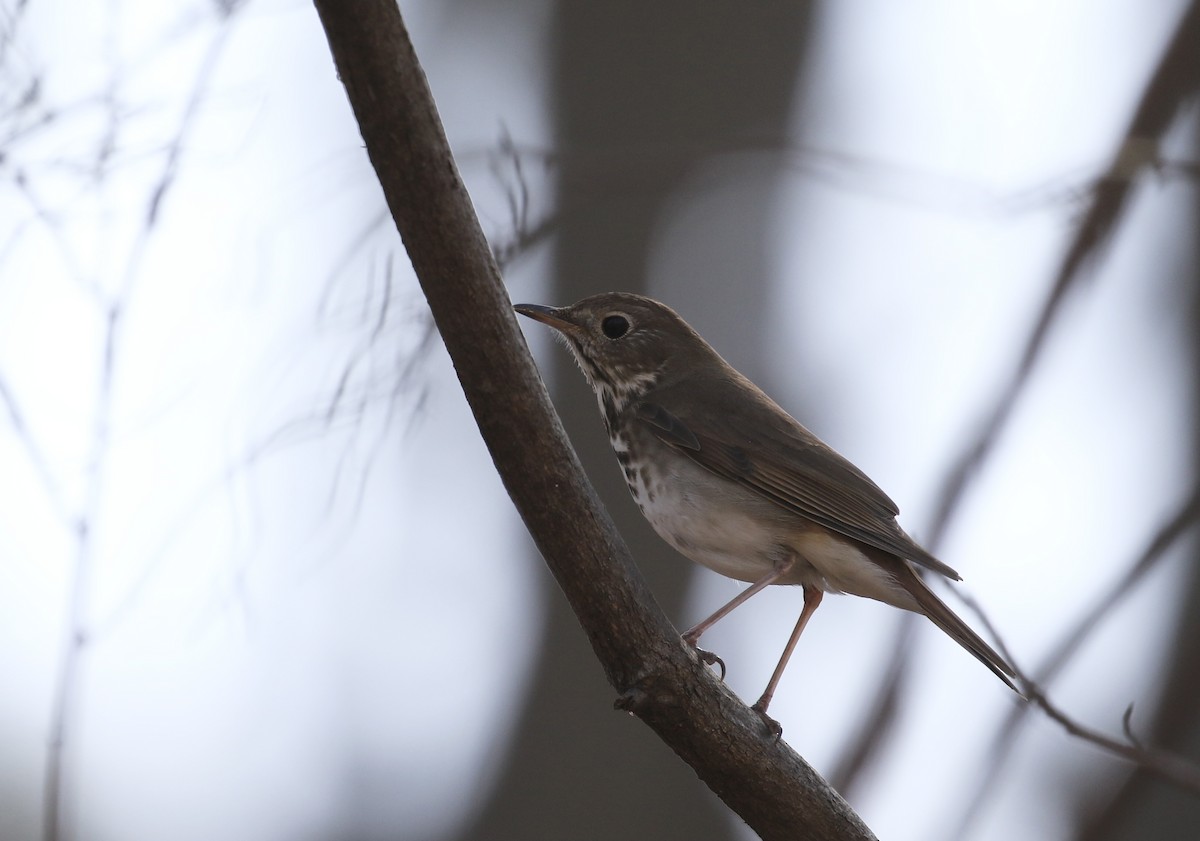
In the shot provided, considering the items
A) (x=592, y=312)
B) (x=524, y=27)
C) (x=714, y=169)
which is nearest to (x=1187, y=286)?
(x=714, y=169)

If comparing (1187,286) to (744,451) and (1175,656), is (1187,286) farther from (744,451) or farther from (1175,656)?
(744,451)

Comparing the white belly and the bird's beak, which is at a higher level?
the bird's beak

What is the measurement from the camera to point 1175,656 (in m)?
4.34

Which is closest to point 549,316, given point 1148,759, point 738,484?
point 738,484

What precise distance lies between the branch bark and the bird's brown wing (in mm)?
1009

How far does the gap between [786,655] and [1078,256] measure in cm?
144

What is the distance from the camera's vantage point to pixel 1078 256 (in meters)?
3.34

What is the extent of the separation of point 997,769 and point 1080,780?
87 centimetres

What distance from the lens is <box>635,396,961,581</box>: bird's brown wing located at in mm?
3846

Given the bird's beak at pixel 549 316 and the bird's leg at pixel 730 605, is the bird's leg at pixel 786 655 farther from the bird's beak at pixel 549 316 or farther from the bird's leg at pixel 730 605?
the bird's beak at pixel 549 316

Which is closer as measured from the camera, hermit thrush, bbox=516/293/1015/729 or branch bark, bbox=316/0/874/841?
branch bark, bbox=316/0/874/841

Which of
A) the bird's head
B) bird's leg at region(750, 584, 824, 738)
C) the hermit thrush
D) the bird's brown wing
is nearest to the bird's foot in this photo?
bird's leg at region(750, 584, 824, 738)

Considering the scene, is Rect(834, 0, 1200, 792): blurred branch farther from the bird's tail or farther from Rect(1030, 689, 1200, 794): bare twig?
Rect(1030, 689, 1200, 794): bare twig

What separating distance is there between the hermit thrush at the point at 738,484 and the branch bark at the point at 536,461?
543mm
